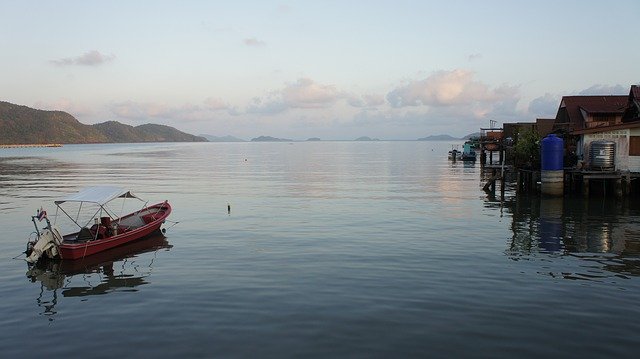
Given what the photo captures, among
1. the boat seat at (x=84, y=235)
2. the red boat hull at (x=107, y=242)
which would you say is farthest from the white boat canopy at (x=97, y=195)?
the red boat hull at (x=107, y=242)

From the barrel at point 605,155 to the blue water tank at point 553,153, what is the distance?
2.84 m

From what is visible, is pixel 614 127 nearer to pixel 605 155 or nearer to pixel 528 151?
pixel 605 155

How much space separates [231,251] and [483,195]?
1167 inches

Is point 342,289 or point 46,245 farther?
point 46,245

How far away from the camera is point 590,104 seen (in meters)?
55.3

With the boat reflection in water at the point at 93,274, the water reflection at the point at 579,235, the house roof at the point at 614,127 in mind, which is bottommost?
the boat reflection in water at the point at 93,274

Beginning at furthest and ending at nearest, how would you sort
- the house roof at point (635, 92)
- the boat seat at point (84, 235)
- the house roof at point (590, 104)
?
the house roof at point (590, 104)
the house roof at point (635, 92)
the boat seat at point (84, 235)

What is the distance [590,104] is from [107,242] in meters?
51.6

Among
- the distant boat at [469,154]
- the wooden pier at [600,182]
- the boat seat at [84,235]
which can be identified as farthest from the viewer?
the distant boat at [469,154]

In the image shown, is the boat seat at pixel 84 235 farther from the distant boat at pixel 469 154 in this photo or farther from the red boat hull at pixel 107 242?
the distant boat at pixel 469 154

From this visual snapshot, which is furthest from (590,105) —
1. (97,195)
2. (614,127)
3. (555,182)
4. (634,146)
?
(97,195)

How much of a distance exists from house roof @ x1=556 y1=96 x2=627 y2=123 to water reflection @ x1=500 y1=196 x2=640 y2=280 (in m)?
16.3

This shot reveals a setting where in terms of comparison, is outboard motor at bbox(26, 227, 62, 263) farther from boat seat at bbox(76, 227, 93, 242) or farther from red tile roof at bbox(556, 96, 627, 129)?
red tile roof at bbox(556, 96, 627, 129)

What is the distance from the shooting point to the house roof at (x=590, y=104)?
53.4 m
